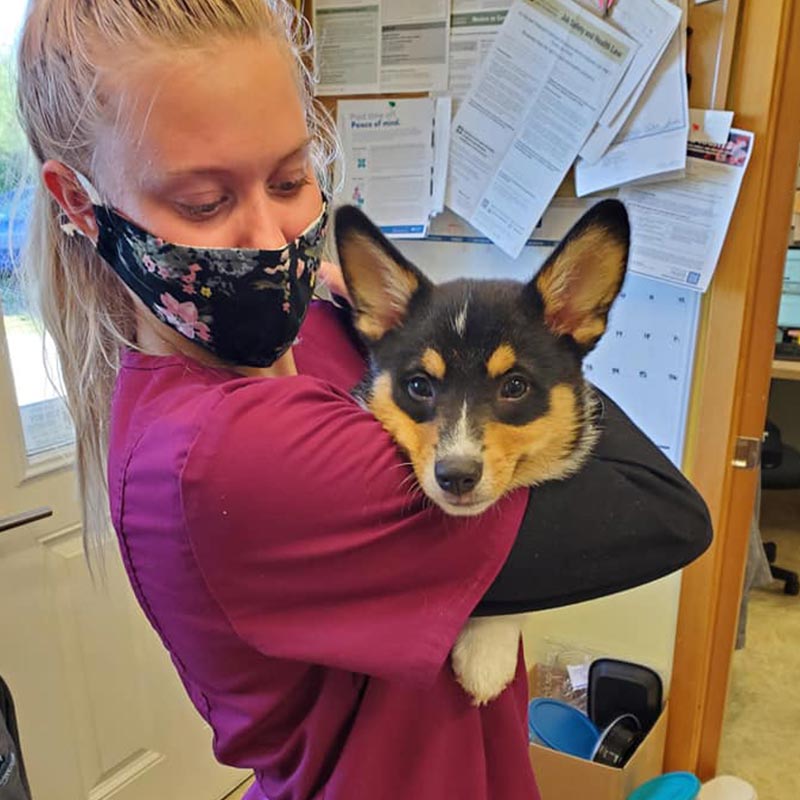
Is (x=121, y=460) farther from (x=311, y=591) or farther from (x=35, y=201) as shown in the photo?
(x=35, y=201)

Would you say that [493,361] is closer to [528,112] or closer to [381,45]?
[528,112]

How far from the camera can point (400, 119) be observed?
2.01m

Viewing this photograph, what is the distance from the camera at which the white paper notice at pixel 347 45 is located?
200 centimetres

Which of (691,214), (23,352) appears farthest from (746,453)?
(23,352)

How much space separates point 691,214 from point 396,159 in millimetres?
755

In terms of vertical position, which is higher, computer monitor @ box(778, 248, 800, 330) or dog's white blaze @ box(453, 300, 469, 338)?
computer monitor @ box(778, 248, 800, 330)

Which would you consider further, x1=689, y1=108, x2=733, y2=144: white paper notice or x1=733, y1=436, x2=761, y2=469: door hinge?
x1=733, y1=436, x2=761, y2=469: door hinge

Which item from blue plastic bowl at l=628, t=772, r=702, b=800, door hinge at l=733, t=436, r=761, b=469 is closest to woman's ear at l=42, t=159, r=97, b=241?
door hinge at l=733, t=436, r=761, b=469

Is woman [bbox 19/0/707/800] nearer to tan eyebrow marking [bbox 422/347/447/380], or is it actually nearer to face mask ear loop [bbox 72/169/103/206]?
face mask ear loop [bbox 72/169/103/206]

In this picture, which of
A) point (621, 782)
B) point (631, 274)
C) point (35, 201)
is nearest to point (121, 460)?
point (35, 201)

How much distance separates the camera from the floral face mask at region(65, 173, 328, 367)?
83 centimetres

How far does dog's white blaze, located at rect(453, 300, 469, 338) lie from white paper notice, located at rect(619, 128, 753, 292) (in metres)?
0.88

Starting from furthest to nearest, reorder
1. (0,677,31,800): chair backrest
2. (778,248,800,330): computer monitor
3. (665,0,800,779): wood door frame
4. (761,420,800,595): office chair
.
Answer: (778,248,800,330): computer monitor → (761,420,800,595): office chair → (665,0,800,779): wood door frame → (0,677,31,800): chair backrest

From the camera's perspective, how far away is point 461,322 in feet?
3.09
